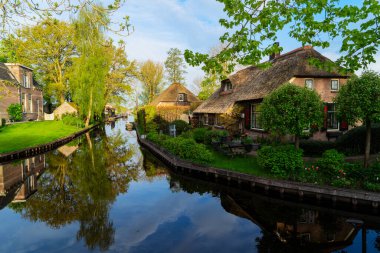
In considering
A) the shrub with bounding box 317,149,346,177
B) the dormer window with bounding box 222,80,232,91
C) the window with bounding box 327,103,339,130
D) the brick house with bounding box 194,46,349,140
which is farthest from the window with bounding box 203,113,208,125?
the shrub with bounding box 317,149,346,177

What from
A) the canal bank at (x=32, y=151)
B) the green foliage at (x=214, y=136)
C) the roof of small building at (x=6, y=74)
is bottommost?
the canal bank at (x=32, y=151)

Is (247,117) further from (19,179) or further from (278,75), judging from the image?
(19,179)

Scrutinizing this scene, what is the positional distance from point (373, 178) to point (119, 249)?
387 inches

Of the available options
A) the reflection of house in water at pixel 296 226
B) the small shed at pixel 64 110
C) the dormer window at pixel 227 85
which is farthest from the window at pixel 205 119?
the small shed at pixel 64 110

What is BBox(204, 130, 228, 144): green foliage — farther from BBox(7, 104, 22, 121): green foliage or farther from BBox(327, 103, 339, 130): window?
BBox(7, 104, 22, 121): green foliage

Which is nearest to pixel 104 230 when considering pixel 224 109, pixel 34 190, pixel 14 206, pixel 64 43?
pixel 14 206

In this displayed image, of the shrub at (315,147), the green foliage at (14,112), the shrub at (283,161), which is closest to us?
the shrub at (283,161)

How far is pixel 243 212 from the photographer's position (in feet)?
34.5

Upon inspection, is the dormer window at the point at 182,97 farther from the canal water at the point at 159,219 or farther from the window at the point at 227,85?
the canal water at the point at 159,219

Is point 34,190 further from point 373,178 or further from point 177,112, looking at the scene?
point 177,112

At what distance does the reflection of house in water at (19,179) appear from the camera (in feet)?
40.4

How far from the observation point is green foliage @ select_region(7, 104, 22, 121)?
1361 inches

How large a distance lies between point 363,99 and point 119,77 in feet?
143

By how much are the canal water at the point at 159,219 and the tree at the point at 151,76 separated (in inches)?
1904
